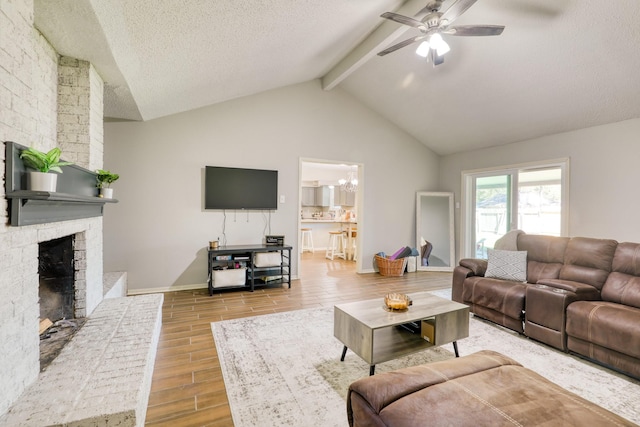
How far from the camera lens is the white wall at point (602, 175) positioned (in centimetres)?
368

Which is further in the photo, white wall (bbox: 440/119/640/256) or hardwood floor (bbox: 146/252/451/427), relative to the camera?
white wall (bbox: 440/119/640/256)

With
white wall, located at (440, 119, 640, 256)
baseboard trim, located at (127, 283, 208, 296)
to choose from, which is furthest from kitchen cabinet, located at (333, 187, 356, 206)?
baseboard trim, located at (127, 283, 208, 296)

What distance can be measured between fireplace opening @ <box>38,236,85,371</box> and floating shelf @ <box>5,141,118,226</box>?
0.40 meters

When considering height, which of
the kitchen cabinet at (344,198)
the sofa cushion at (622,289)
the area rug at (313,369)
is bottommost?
the area rug at (313,369)

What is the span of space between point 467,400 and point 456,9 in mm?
2647

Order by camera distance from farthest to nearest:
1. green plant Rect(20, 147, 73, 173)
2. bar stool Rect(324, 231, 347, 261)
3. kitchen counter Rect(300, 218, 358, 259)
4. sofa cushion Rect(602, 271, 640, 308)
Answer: kitchen counter Rect(300, 218, 358, 259) → bar stool Rect(324, 231, 347, 261) → sofa cushion Rect(602, 271, 640, 308) → green plant Rect(20, 147, 73, 173)

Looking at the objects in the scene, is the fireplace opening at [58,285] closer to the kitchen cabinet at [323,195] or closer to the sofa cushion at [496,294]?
the sofa cushion at [496,294]

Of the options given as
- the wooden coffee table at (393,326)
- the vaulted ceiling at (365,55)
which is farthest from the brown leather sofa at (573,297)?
the vaulted ceiling at (365,55)

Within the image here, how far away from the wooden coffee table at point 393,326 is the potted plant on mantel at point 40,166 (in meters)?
2.07

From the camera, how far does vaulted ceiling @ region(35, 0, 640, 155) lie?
2256mm

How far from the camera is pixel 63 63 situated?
245 centimetres

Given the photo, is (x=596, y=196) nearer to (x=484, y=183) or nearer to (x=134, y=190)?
(x=484, y=183)

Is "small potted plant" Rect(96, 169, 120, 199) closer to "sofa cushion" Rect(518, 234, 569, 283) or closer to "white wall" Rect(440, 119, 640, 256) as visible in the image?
"sofa cushion" Rect(518, 234, 569, 283)

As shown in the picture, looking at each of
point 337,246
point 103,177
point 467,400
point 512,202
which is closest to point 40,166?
point 103,177
